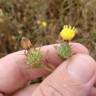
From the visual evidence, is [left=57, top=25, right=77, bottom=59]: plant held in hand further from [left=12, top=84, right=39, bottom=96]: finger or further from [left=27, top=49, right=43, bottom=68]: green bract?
[left=12, top=84, right=39, bottom=96]: finger

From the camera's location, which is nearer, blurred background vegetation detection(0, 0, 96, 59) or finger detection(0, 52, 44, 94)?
finger detection(0, 52, 44, 94)

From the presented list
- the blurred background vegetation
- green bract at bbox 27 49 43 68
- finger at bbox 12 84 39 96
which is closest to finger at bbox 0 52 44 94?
finger at bbox 12 84 39 96

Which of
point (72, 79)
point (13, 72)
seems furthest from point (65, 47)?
point (13, 72)

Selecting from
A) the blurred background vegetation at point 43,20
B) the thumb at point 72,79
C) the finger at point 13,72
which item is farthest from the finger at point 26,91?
the blurred background vegetation at point 43,20

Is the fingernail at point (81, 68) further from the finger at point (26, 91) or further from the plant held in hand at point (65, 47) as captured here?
the finger at point (26, 91)

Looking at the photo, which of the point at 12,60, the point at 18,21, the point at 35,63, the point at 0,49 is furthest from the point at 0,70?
the point at 18,21

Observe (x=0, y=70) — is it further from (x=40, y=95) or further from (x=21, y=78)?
(x=40, y=95)
